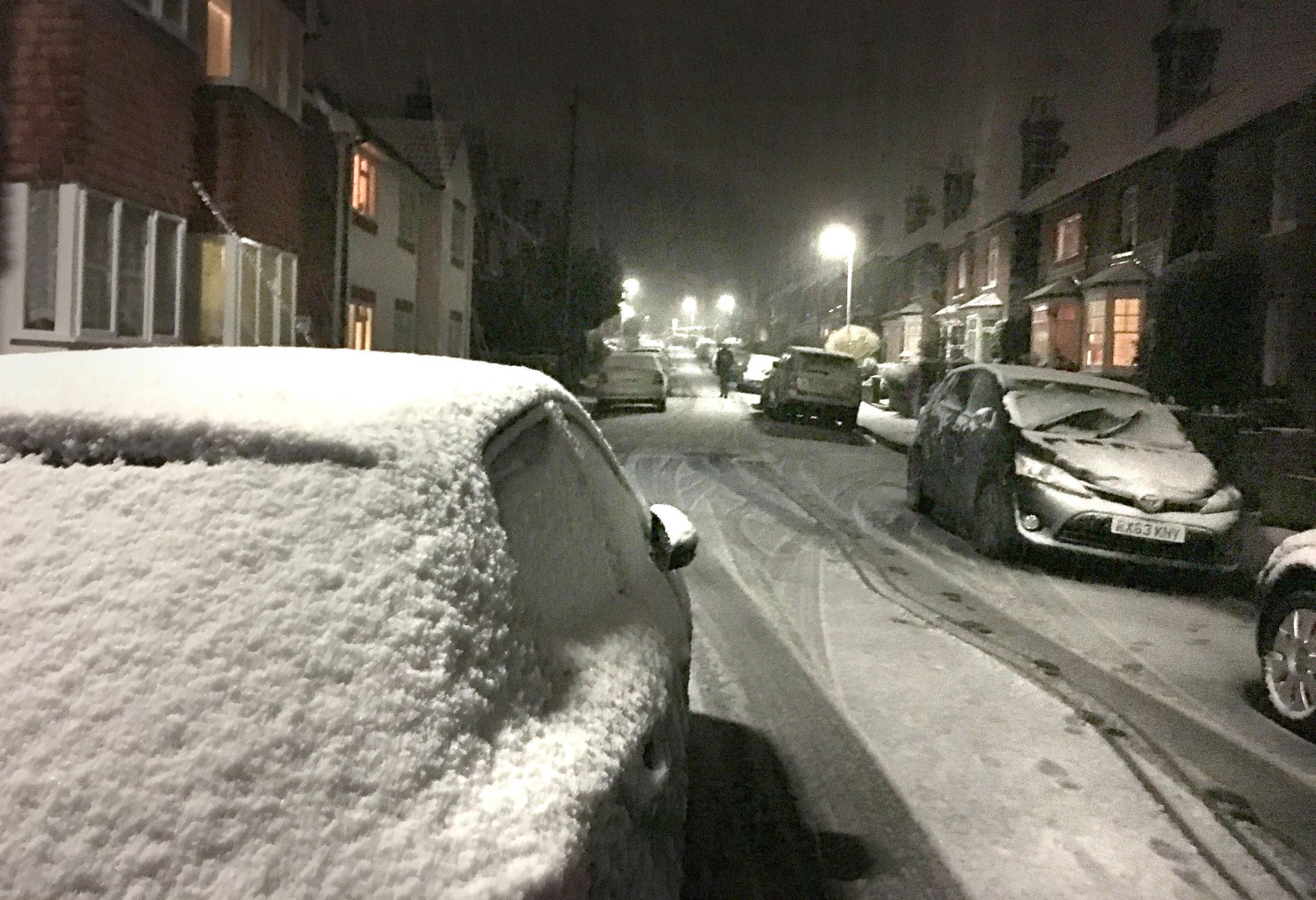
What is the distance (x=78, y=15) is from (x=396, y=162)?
49.6 ft

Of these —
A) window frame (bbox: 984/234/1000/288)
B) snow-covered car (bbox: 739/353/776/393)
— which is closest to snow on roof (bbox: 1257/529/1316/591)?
snow-covered car (bbox: 739/353/776/393)

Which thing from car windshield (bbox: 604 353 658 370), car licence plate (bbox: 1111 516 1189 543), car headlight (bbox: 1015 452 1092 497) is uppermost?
car windshield (bbox: 604 353 658 370)

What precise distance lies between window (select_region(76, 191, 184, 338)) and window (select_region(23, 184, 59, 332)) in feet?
0.97

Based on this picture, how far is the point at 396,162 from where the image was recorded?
26422 millimetres

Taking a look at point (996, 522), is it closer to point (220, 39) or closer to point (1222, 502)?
point (1222, 502)

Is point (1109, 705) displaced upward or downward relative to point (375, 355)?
downward

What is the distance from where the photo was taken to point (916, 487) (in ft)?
41.9

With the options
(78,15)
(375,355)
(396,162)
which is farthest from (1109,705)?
(396,162)

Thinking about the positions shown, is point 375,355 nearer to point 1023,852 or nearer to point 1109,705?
point 1023,852

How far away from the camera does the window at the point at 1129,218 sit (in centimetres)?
2991

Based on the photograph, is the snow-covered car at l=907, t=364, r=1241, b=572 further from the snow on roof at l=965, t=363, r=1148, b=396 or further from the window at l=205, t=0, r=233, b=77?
the window at l=205, t=0, r=233, b=77

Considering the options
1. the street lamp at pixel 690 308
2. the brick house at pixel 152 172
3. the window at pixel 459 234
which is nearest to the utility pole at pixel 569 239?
the window at pixel 459 234

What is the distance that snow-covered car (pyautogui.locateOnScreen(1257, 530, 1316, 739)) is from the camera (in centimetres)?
578

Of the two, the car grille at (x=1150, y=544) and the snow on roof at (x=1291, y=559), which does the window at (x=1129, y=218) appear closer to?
the car grille at (x=1150, y=544)
